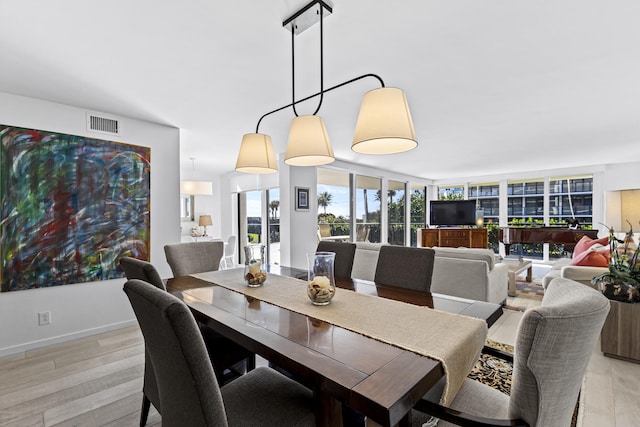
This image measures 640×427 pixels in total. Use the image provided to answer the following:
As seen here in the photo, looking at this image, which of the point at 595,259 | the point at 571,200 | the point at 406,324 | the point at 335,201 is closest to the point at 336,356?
the point at 406,324

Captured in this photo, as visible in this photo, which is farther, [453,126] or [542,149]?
[542,149]

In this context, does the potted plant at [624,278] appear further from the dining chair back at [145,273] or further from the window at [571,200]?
the window at [571,200]

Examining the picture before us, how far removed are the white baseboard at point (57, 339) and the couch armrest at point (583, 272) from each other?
15.7 feet

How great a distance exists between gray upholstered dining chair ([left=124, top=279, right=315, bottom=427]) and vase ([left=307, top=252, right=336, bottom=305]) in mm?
475

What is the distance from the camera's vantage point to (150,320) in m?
0.88

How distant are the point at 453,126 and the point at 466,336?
3252mm

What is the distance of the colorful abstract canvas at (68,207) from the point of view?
2.72 metres

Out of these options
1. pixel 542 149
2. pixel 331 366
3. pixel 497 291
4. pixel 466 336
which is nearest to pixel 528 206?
pixel 542 149

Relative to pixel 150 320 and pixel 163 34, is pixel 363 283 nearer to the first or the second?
pixel 150 320

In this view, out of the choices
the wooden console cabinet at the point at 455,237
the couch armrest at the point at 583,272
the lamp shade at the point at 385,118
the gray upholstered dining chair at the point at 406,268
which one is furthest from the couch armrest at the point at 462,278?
the wooden console cabinet at the point at 455,237

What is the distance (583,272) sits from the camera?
303cm

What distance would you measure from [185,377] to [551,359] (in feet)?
3.37

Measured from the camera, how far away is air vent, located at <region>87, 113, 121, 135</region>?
10.2ft

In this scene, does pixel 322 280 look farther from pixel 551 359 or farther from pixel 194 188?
pixel 194 188
